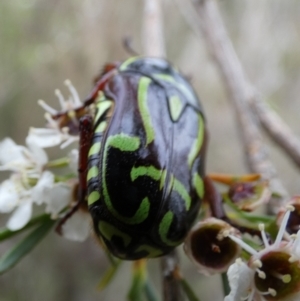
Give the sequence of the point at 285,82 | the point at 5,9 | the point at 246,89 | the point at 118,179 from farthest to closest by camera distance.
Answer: the point at 285,82 → the point at 5,9 → the point at 246,89 → the point at 118,179

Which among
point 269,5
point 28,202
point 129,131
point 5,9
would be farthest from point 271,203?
point 269,5

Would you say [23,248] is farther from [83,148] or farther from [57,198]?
[83,148]

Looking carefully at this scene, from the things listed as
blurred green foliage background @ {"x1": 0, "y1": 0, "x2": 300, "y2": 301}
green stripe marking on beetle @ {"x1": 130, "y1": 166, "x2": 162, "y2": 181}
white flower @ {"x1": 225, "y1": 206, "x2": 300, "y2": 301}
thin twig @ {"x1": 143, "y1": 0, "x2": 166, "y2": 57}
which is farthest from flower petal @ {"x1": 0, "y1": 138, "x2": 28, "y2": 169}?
blurred green foliage background @ {"x1": 0, "y1": 0, "x2": 300, "y2": 301}

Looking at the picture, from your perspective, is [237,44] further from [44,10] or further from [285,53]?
[44,10]

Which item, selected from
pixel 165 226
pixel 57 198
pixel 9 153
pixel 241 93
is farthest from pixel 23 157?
pixel 241 93

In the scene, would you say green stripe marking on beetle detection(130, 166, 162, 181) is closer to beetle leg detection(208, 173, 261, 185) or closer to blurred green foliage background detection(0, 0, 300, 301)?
beetle leg detection(208, 173, 261, 185)
